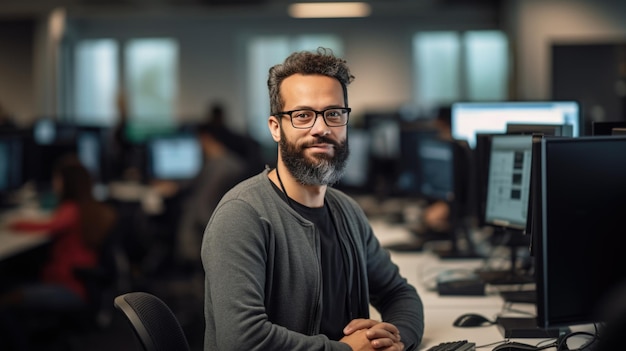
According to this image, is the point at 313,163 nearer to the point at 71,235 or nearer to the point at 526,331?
the point at 526,331

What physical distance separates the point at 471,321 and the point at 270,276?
687 millimetres

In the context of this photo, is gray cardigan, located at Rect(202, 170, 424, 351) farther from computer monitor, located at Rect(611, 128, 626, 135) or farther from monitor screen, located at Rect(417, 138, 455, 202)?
monitor screen, located at Rect(417, 138, 455, 202)

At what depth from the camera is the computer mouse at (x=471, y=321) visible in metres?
2.26

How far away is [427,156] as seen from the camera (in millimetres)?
4113

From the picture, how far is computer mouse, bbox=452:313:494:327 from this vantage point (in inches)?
89.0

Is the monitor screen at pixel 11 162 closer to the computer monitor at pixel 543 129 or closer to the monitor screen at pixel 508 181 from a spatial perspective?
the monitor screen at pixel 508 181

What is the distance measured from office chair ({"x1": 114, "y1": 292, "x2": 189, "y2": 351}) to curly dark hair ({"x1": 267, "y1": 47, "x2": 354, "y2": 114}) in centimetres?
55

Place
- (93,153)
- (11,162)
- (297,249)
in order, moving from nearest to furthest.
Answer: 1. (297,249)
2. (11,162)
3. (93,153)

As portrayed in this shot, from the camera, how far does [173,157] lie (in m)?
7.48

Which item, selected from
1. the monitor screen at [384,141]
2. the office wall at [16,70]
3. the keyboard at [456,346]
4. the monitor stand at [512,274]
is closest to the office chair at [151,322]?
the keyboard at [456,346]

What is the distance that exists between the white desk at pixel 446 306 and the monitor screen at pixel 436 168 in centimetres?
32

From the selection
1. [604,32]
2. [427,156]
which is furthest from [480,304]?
[604,32]

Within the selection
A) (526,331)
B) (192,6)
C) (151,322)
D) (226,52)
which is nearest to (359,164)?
(526,331)

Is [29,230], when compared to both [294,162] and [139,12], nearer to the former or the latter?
[294,162]
